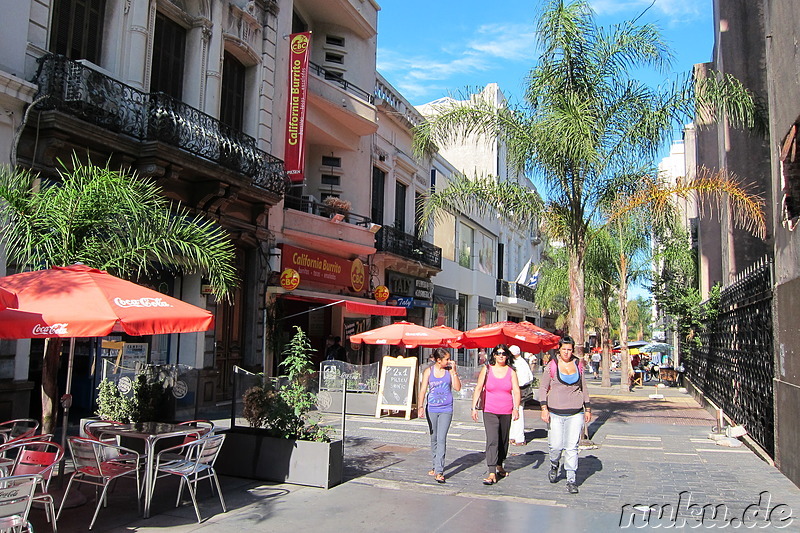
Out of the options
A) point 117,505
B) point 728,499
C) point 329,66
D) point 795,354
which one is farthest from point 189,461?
point 329,66

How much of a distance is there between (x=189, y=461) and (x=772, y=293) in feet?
26.4

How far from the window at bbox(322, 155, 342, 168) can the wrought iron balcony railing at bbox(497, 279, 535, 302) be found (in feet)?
66.8

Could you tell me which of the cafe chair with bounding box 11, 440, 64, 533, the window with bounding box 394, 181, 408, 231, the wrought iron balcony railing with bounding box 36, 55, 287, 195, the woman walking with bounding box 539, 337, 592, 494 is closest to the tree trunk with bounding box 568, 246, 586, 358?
the woman walking with bounding box 539, 337, 592, 494

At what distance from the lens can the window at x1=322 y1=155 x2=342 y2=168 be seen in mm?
22453

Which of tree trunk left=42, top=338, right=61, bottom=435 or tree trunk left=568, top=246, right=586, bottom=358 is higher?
tree trunk left=568, top=246, right=586, bottom=358

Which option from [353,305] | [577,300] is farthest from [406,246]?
[577,300]

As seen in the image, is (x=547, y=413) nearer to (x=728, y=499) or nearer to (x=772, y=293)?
(x=728, y=499)

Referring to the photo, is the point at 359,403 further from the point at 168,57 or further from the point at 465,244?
the point at 465,244

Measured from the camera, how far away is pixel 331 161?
22.5 metres

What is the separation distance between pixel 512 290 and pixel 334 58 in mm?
23407

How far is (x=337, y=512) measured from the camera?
265 inches

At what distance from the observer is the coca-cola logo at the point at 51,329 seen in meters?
5.89

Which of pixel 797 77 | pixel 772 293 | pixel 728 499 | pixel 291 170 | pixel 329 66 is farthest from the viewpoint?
pixel 329 66

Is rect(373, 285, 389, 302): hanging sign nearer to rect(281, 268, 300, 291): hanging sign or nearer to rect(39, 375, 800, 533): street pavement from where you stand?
rect(281, 268, 300, 291): hanging sign
